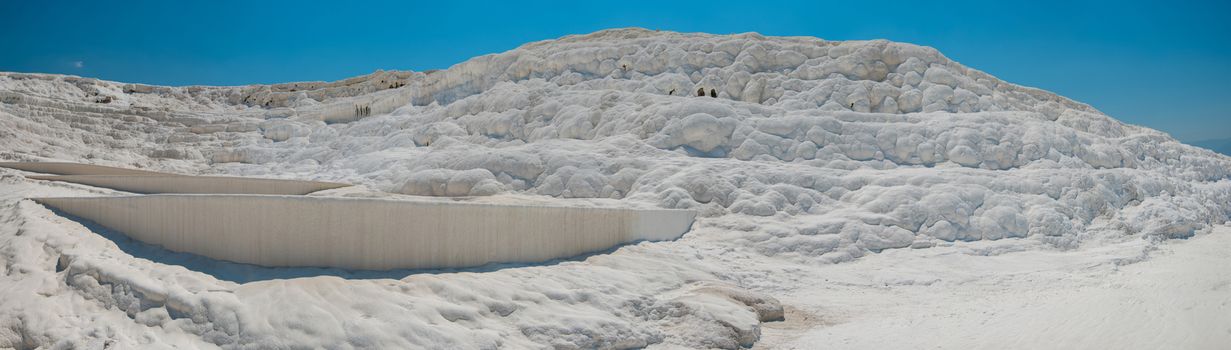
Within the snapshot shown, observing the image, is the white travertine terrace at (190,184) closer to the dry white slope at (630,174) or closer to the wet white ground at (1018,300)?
the dry white slope at (630,174)

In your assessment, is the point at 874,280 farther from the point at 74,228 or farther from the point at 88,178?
the point at 88,178

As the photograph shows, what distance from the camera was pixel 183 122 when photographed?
68.0ft

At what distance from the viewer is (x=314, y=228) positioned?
670 centimetres

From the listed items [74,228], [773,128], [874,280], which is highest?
[773,128]

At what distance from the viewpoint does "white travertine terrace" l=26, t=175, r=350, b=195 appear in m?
11.0

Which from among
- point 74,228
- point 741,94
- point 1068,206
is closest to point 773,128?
→ point 741,94

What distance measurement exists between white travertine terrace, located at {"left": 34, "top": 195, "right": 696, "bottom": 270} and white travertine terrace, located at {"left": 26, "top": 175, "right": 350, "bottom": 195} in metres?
4.04

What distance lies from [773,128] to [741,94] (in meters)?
2.95

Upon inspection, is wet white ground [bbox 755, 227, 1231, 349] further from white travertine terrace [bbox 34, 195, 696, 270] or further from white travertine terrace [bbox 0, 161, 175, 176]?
white travertine terrace [bbox 0, 161, 175, 176]

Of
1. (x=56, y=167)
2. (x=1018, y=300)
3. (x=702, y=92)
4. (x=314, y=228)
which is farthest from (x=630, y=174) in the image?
(x=56, y=167)

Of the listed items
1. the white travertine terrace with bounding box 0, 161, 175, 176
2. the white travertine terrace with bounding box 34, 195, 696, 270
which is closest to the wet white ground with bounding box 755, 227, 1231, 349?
the white travertine terrace with bounding box 34, 195, 696, 270

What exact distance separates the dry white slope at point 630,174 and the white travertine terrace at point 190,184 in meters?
0.59

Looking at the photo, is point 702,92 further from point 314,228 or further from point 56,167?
point 56,167

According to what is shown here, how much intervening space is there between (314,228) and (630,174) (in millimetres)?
6394
